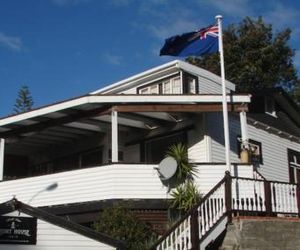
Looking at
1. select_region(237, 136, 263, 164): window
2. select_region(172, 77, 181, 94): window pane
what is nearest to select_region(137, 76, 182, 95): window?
select_region(172, 77, 181, 94): window pane

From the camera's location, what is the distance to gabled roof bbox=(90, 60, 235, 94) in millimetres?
22722

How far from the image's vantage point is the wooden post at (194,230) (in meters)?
14.7

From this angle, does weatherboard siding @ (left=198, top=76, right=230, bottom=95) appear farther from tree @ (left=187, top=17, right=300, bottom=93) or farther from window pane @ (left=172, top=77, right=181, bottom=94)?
tree @ (left=187, top=17, right=300, bottom=93)

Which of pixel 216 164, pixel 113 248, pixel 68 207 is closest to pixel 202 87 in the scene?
pixel 216 164

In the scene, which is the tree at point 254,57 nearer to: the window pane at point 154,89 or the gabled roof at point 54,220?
the window pane at point 154,89

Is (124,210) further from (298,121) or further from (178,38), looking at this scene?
(298,121)

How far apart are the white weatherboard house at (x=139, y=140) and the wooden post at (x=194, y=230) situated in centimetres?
297

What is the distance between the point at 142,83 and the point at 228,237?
10235 mm

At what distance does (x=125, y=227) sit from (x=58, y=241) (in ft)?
17.4

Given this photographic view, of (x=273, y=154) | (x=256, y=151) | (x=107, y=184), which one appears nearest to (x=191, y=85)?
(x=256, y=151)

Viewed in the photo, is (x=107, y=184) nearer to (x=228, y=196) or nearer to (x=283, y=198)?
(x=228, y=196)

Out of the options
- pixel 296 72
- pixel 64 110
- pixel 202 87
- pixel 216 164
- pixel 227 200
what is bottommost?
pixel 227 200

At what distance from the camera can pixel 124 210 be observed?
55.0 ft

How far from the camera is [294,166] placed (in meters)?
26.0
